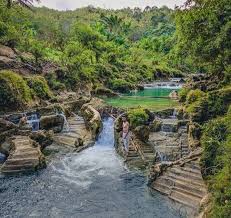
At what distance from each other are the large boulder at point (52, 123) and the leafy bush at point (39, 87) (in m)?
9.88

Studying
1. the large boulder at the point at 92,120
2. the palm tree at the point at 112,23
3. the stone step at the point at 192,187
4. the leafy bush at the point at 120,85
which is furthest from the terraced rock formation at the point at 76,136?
the palm tree at the point at 112,23

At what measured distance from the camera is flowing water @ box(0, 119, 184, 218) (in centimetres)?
1848

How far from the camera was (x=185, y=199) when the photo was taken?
63.8 ft

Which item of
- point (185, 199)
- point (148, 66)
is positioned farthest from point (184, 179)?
point (148, 66)

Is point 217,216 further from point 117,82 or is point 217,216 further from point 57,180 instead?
point 117,82

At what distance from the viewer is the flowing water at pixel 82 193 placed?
18.5 meters

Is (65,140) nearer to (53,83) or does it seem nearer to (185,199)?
(185,199)

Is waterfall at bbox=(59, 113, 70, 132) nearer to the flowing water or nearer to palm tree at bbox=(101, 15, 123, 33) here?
the flowing water

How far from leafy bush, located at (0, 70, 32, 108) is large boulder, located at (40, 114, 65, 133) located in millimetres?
6067

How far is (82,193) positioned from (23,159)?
531 cm

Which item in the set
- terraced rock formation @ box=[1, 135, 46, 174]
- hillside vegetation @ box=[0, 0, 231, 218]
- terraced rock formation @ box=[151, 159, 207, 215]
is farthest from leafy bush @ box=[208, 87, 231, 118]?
terraced rock formation @ box=[1, 135, 46, 174]

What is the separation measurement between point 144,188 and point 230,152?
27.3 feet

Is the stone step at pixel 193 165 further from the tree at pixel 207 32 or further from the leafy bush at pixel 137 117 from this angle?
the leafy bush at pixel 137 117

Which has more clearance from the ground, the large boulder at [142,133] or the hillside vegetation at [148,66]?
the hillside vegetation at [148,66]
